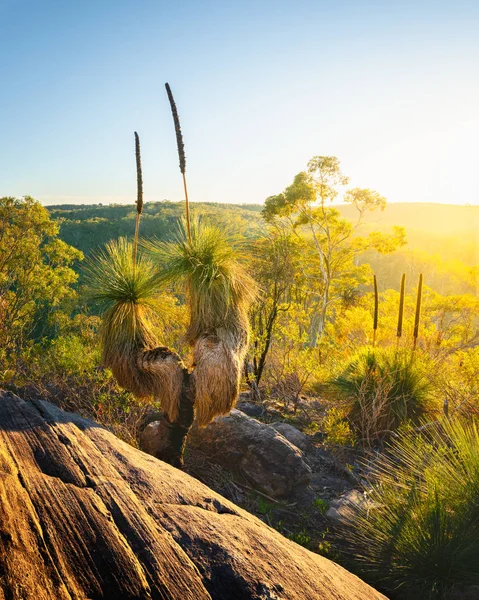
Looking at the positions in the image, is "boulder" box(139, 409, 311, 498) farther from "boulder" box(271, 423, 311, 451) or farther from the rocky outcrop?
"boulder" box(271, 423, 311, 451)

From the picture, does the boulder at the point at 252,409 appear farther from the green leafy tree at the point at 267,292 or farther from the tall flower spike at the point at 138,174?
the tall flower spike at the point at 138,174

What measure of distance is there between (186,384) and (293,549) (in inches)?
90.9

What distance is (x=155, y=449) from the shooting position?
5902mm

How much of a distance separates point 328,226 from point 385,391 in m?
21.3

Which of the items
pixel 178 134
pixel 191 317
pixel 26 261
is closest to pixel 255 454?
pixel 191 317

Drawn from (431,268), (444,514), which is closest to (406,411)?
(444,514)

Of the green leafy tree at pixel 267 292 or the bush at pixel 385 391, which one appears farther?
the green leafy tree at pixel 267 292

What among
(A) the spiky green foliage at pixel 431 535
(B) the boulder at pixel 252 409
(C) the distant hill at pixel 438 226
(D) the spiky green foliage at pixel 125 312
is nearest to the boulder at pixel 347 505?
(A) the spiky green foliage at pixel 431 535

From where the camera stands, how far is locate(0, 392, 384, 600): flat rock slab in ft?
8.21

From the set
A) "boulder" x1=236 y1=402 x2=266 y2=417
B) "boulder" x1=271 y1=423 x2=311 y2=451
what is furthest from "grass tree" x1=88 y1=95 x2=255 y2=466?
Result: "boulder" x1=236 y1=402 x2=266 y2=417

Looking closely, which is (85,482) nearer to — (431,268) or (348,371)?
(348,371)

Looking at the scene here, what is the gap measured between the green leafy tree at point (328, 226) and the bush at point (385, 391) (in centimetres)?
1563

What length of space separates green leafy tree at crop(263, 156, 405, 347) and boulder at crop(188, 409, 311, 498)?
18.5 m

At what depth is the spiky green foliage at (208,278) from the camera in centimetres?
515
